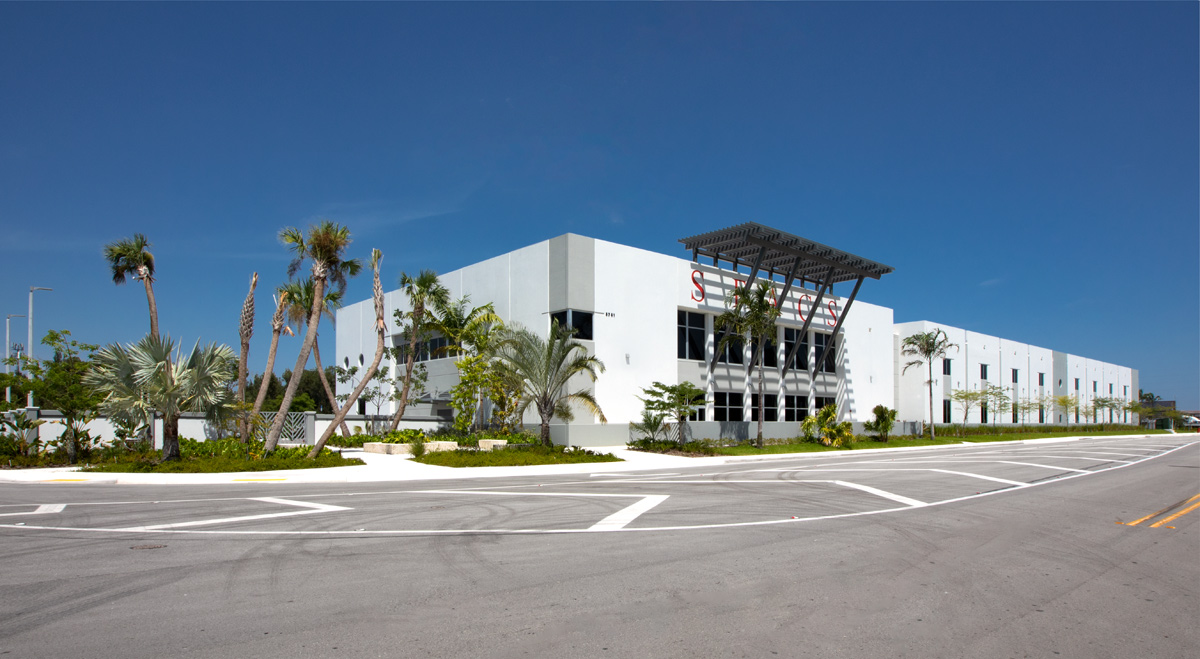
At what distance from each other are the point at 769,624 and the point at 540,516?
241 inches

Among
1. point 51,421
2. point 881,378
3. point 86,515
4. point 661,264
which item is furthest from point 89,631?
point 881,378

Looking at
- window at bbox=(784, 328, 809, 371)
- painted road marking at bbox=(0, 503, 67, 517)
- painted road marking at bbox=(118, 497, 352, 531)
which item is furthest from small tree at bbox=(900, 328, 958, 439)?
painted road marking at bbox=(0, 503, 67, 517)

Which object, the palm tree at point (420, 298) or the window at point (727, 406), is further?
the window at point (727, 406)

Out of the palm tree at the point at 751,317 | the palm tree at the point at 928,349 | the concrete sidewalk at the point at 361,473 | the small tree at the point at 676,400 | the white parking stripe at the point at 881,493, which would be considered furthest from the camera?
the palm tree at the point at 928,349

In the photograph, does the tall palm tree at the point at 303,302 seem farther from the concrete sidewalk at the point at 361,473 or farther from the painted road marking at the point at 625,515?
the painted road marking at the point at 625,515

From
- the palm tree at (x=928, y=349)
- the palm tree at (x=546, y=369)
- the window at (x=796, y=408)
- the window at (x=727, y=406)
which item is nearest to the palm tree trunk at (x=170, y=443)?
the palm tree at (x=546, y=369)

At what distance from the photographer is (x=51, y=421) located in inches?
908

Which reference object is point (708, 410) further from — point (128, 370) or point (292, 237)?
point (128, 370)

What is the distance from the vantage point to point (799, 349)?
4241 cm

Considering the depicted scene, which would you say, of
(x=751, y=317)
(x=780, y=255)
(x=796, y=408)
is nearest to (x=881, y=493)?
(x=751, y=317)

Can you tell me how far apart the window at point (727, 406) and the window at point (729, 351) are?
1.70 meters

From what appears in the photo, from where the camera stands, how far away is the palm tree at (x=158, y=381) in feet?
60.8

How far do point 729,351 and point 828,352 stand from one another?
29.8ft

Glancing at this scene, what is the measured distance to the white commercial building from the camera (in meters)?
31.0
